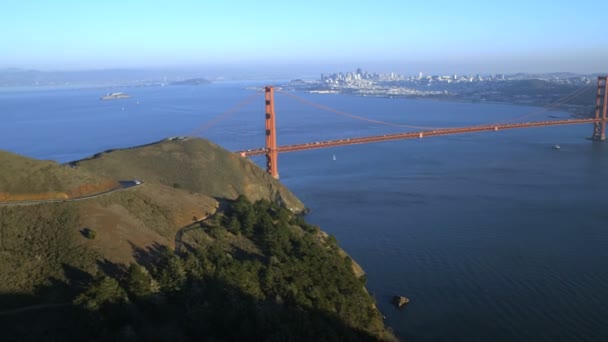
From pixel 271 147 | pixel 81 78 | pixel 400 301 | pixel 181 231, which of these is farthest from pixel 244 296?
pixel 81 78

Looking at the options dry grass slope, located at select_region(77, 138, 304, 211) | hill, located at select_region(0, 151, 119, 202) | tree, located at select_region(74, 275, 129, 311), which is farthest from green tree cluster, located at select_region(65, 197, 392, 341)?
dry grass slope, located at select_region(77, 138, 304, 211)

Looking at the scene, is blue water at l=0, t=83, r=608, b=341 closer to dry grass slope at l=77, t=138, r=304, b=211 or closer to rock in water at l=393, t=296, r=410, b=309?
rock in water at l=393, t=296, r=410, b=309

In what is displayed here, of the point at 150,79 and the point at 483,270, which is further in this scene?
the point at 150,79

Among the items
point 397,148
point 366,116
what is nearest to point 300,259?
point 397,148

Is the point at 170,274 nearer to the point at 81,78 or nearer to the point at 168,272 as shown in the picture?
the point at 168,272

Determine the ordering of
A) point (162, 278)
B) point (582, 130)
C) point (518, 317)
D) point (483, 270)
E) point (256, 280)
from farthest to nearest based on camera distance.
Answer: point (582, 130) → point (483, 270) → point (518, 317) → point (256, 280) → point (162, 278)

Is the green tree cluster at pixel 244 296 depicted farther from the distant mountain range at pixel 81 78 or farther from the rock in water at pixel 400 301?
the distant mountain range at pixel 81 78

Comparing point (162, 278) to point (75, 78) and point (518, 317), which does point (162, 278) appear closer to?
point (518, 317)
